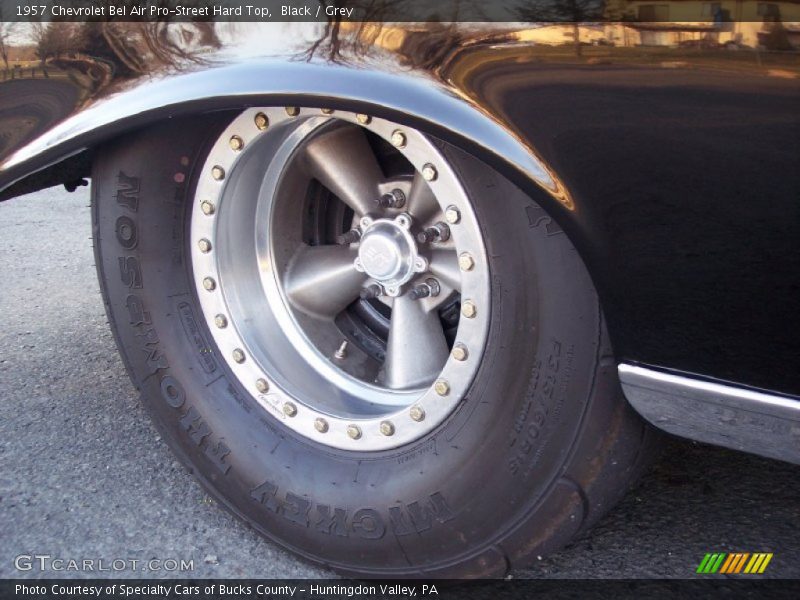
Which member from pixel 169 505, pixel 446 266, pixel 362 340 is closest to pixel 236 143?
pixel 446 266

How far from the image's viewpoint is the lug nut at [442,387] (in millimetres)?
1600

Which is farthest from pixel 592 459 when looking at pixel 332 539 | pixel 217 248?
pixel 217 248

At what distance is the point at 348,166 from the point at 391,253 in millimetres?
239

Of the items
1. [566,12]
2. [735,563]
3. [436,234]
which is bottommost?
[735,563]

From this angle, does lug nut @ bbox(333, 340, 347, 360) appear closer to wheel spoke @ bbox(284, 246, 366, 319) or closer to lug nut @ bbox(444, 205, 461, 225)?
wheel spoke @ bbox(284, 246, 366, 319)

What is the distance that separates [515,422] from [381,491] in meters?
0.34

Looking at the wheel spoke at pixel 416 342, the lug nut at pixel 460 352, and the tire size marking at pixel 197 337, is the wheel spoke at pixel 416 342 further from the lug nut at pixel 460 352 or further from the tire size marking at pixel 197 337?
the tire size marking at pixel 197 337

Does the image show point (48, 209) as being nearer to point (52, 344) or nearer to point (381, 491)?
point (52, 344)

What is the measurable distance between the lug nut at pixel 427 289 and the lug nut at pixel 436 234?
4.0 inches

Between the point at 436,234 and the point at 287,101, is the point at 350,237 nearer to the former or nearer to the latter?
the point at 436,234

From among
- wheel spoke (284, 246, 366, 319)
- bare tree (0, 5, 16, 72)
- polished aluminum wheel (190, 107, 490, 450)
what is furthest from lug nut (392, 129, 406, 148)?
bare tree (0, 5, 16, 72)

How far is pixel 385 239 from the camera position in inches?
68.9

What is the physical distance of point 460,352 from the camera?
1568mm

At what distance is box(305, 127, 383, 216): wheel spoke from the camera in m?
1.83
